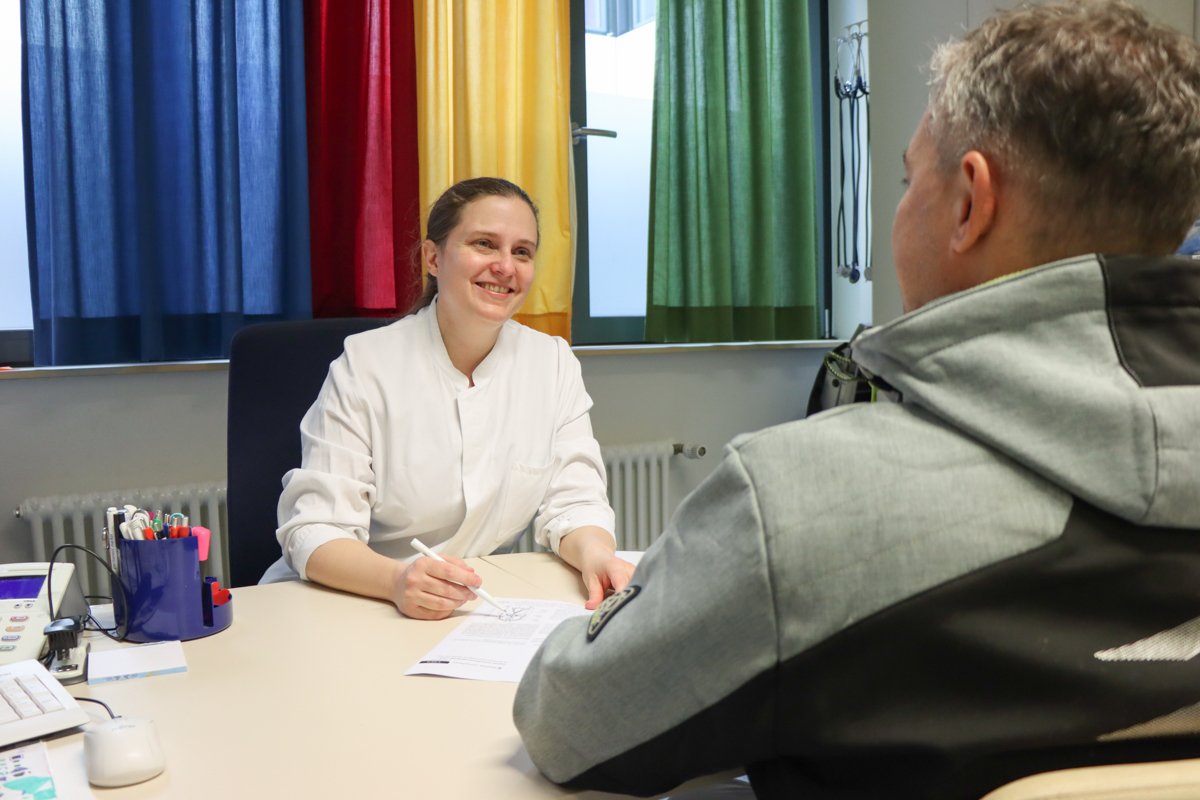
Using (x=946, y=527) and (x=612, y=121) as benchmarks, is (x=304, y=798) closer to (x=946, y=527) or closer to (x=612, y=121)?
(x=946, y=527)

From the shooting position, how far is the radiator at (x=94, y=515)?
229 cm

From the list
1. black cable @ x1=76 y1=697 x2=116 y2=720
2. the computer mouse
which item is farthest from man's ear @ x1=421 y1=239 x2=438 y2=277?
the computer mouse

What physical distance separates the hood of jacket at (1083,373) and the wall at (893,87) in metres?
2.23

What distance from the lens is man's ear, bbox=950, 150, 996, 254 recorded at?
28.5 inches

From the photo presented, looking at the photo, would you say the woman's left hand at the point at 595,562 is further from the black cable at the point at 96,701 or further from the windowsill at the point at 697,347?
the windowsill at the point at 697,347

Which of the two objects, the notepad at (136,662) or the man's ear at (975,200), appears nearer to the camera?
the man's ear at (975,200)

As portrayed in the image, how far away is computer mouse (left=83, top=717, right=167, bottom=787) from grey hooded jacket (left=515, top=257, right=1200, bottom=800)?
1.59 ft

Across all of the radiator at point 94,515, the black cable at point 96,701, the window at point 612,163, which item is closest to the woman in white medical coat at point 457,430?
the black cable at point 96,701

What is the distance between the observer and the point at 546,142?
2980mm

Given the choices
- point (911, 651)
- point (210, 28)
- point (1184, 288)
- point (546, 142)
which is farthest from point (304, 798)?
point (546, 142)

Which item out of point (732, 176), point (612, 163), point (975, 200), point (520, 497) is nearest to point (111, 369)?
point (520, 497)

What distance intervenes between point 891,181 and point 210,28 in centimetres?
197

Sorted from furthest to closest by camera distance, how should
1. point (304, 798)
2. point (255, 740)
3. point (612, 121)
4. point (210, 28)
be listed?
point (612, 121) → point (210, 28) → point (255, 740) → point (304, 798)

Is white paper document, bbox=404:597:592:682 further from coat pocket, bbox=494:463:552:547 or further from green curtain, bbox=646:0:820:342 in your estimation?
green curtain, bbox=646:0:820:342
